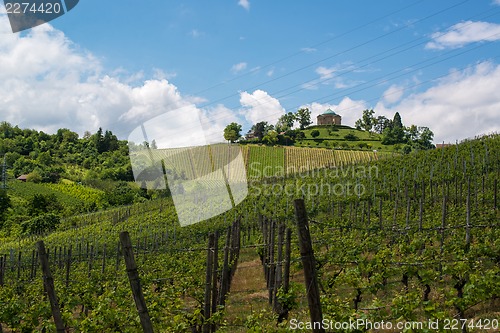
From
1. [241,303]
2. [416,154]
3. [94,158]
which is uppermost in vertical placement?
[94,158]

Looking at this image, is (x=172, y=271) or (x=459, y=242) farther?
(x=172, y=271)

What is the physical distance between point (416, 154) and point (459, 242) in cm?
3173

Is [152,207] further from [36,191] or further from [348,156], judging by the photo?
[36,191]

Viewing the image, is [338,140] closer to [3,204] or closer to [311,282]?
[3,204]

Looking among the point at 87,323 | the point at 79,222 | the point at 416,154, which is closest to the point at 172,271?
the point at 87,323

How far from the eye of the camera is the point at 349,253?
37.9 ft

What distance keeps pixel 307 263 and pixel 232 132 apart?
102 metres

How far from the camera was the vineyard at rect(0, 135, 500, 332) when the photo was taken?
23.7 ft

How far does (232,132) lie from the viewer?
105625 millimetres

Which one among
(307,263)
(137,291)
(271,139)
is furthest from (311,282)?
(271,139)

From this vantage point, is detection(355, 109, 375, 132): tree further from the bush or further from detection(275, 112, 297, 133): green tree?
the bush

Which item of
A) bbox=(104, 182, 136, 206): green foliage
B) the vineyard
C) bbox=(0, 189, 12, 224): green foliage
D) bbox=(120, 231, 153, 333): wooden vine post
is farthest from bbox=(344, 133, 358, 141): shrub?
bbox=(120, 231, 153, 333): wooden vine post

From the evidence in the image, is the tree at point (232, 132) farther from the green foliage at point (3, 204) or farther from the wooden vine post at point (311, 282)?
the wooden vine post at point (311, 282)

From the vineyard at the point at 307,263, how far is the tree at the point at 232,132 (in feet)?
181
